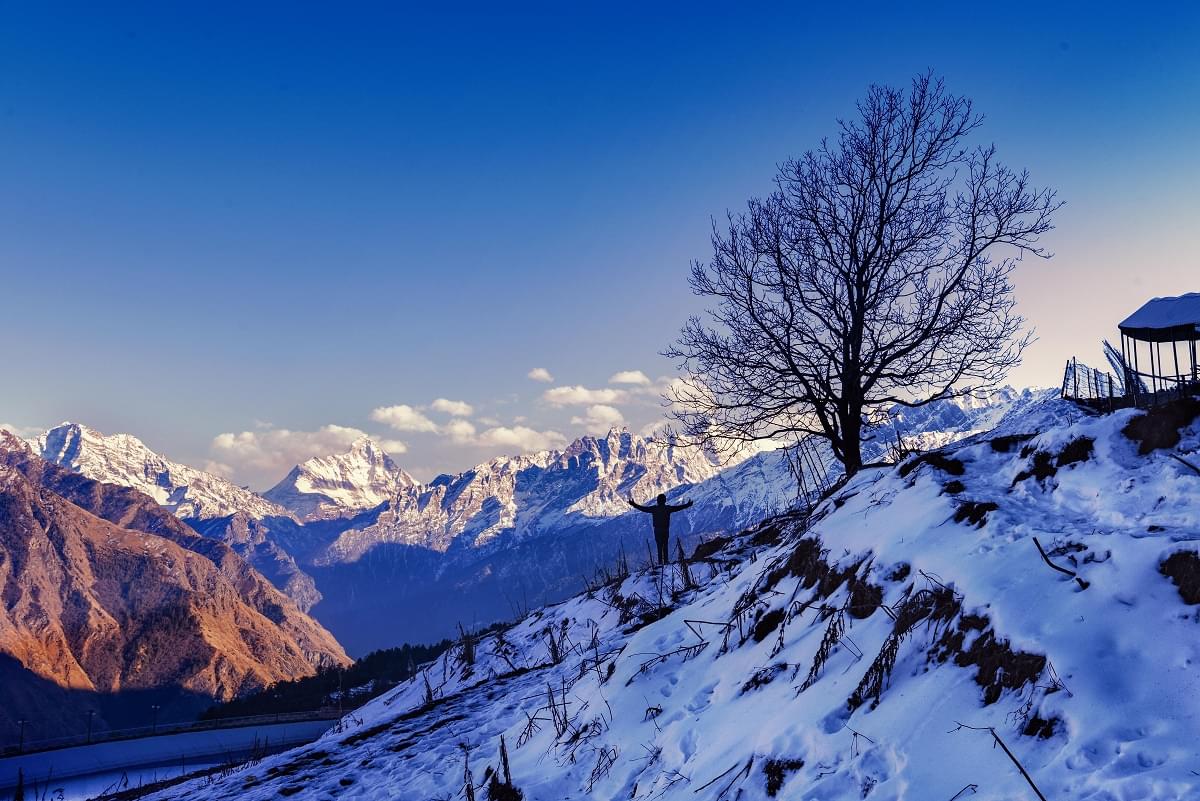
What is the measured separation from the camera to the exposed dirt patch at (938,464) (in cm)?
840

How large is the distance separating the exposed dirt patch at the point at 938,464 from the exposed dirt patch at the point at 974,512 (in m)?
1.63

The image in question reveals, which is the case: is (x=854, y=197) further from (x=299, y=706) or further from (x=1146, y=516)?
(x=299, y=706)

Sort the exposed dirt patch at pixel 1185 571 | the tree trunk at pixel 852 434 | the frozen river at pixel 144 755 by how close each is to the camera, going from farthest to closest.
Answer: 1. the frozen river at pixel 144 755
2. the tree trunk at pixel 852 434
3. the exposed dirt patch at pixel 1185 571

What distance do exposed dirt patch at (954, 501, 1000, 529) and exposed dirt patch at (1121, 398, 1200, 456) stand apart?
1.61 metres

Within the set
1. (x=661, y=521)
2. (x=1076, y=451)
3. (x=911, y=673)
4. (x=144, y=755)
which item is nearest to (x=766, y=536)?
(x=661, y=521)

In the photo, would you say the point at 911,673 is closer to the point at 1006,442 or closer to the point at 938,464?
the point at 938,464

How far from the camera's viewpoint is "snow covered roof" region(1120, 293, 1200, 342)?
902 inches

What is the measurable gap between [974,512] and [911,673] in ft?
6.63

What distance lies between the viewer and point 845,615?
652 cm

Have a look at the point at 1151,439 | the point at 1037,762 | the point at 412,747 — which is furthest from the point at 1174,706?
the point at 412,747

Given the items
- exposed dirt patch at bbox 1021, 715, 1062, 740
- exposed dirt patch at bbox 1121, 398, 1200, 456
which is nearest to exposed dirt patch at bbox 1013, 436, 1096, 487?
exposed dirt patch at bbox 1121, 398, 1200, 456

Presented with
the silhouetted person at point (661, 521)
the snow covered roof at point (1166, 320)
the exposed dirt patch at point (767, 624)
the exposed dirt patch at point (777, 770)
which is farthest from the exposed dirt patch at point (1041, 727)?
the snow covered roof at point (1166, 320)

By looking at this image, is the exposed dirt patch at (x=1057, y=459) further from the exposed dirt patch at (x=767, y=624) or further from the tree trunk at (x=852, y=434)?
the tree trunk at (x=852, y=434)

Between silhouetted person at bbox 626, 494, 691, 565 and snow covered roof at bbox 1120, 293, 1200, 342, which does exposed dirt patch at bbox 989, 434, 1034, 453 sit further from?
snow covered roof at bbox 1120, 293, 1200, 342
